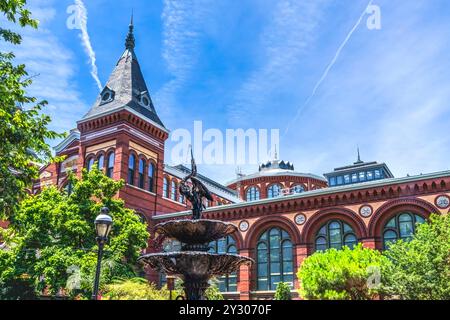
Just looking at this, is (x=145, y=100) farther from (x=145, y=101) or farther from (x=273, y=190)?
(x=273, y=190)

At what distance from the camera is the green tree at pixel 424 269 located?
19.1m

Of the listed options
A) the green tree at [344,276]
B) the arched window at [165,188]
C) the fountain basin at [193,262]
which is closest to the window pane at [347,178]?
the arched window at [165,188]

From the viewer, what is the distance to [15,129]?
1252 cm

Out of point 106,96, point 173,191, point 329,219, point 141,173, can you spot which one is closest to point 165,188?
point 173,191

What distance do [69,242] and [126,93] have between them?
1711 cm

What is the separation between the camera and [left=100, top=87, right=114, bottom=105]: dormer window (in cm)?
3675

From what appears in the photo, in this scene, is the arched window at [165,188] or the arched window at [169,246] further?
the arched window at [165,188]

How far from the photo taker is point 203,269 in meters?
11.6

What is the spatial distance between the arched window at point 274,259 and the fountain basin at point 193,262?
61.4ft

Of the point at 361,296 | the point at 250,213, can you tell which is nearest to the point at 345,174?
the point at 250,213

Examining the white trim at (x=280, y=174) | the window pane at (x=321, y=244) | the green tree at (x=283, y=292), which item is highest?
the white trim at (x=280, y=174)

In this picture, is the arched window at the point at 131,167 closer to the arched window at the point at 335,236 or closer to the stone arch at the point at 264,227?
the stone arch at the point at 264,227

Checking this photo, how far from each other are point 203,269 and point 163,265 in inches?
43.8
